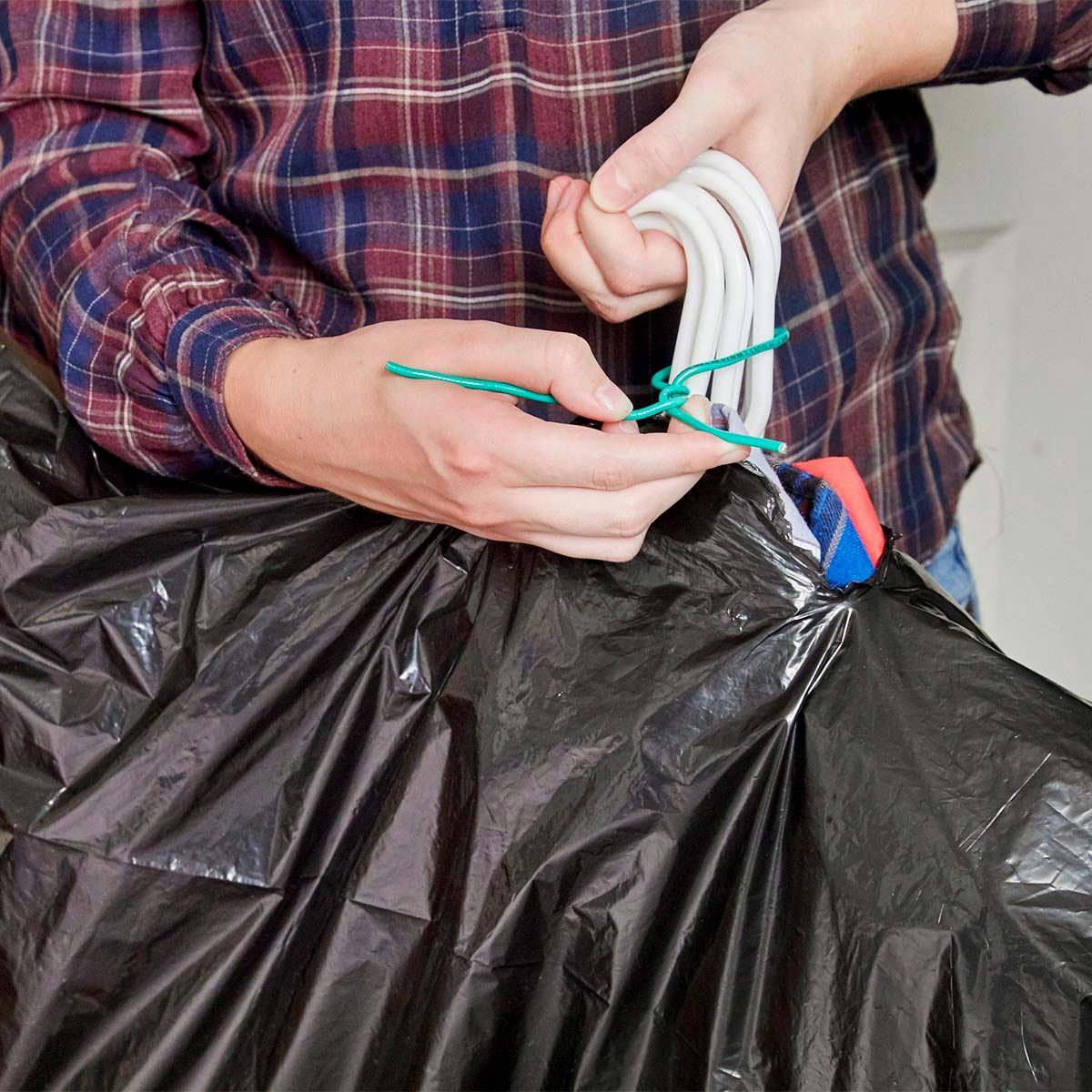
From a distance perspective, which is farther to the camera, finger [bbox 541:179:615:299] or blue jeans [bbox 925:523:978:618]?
blue jeans [bbox 925:523:978:618]

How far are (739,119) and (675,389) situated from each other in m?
0.15

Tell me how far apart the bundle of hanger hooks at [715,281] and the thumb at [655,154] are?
0.01 m

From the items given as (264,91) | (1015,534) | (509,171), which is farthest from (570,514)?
(1015,534)

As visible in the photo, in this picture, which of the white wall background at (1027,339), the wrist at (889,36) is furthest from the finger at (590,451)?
the white wall background at (1027,339)

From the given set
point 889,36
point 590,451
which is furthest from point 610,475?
point 889,36

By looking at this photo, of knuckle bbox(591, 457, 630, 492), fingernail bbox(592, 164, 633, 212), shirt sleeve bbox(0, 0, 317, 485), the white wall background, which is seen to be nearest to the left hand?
fingernail bbox(592, 164, 633, 212)

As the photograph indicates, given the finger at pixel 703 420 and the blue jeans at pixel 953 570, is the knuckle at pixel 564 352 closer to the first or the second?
the finger at pixel 703 420

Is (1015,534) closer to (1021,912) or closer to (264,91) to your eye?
(1021,912)

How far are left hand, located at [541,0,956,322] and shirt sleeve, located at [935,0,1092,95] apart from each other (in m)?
0.01

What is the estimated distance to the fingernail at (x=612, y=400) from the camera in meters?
0.51

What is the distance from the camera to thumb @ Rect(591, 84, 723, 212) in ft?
1.71

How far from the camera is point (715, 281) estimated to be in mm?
541

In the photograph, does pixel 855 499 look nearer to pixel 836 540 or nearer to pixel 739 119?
pixel 836 540

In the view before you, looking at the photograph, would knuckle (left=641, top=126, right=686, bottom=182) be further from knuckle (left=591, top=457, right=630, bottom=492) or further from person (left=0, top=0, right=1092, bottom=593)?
knuckle (left=591, top=457, right=630, bottom=492)
